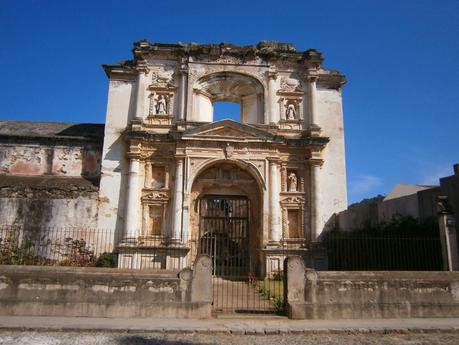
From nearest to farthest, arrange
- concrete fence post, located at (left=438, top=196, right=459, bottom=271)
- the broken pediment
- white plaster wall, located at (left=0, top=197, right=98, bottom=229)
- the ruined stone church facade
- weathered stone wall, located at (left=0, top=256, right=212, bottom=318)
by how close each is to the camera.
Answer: weathered stone wall, located at (left=0, top=256, right=212, bottom=318)
concrete fence post, located at (left=438, top=196, right=459, bottom=271)
white plaster wall, located at (left=0, top=197, right=98, bottom=229)
the ruined stone church facade
the broken pediment

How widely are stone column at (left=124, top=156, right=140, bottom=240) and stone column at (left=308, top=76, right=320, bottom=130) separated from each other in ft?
25.2

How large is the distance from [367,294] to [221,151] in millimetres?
9076

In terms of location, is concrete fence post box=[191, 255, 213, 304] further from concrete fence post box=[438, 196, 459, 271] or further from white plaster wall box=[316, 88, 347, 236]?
white plaster wall box=[316, 88, 347, 236]

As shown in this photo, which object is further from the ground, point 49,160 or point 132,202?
point 49,160

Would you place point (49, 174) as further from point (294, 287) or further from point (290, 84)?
point (294, 287)

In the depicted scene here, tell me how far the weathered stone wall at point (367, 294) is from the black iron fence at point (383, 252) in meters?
2.79

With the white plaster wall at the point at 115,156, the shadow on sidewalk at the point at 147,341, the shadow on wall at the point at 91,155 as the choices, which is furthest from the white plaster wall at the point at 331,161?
the shadow on sidewalk at the point at 147,341

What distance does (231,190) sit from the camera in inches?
676

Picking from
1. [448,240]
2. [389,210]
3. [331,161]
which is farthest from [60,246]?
[448,240]

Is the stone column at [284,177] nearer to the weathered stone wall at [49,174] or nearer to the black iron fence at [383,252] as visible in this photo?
the black iron fence at [383,252]

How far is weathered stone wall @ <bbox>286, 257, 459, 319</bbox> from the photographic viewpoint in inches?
350

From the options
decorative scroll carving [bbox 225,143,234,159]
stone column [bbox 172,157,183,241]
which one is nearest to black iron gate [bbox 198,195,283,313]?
stone column [bbox 172,157,183,241]

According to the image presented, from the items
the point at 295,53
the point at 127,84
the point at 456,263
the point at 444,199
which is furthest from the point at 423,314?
the point at 127,84

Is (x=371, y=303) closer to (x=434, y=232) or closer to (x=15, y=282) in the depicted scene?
(x=434, y=232)
